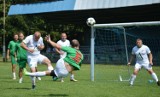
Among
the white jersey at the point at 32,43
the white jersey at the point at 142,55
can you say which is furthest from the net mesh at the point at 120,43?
the white jersey at the point at 32,43

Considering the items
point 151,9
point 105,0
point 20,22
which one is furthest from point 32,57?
point 20,22

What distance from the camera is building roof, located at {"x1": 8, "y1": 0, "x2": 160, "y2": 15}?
40.6 m

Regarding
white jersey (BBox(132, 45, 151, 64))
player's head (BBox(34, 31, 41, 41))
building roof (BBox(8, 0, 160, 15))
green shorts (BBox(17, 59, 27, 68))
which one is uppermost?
building roof (BBox(8, 0, 160, 15))

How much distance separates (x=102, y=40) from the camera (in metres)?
34.3

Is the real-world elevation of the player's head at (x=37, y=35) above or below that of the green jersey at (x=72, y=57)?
above

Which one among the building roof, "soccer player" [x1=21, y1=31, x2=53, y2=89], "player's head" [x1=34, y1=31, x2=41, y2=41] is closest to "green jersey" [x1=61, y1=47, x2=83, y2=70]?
"soccer player" [x1=21, y1=31, x2=53, y2=89]

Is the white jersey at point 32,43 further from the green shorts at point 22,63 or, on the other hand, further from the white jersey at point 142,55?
the white jersey at point 142,55

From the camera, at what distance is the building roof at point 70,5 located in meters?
40.6

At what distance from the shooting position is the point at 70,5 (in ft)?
148

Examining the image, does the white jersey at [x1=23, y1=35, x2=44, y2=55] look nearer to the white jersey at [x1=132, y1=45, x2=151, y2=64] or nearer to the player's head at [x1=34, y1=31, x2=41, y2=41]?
the player's head at [x1=34, y1=31, x2=41, y2=41]

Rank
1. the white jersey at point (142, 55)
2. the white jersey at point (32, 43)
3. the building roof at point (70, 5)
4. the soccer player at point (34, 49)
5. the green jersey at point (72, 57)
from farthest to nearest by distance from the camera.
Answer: the building roof at point (70, 5) < the white jersey at point (142, 55) < the white jersey at point (32, 43) < the soccer player at point (34, 49) < the green jersey at point (72, 57)

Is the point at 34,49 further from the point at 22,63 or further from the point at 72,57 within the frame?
the point at 72,57

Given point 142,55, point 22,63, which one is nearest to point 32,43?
point 22,63

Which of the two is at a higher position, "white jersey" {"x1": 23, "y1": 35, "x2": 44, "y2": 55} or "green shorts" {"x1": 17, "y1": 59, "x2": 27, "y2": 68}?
"white jersey" {"x1": 23, "y1": 35, "x2": 44, "y2": 55}
